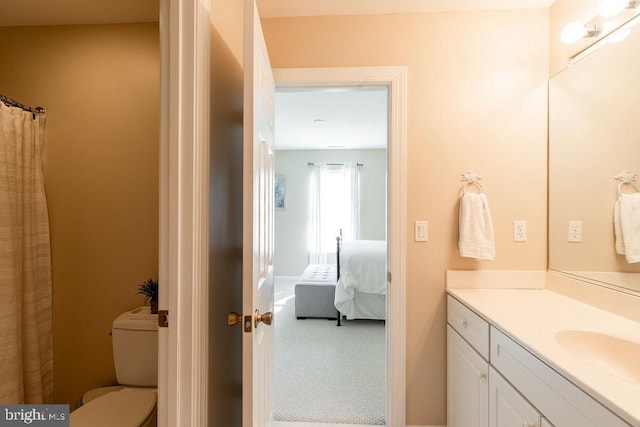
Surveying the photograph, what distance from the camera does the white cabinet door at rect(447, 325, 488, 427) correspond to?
1290 millimetres

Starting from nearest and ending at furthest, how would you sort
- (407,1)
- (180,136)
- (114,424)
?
1. (180,136)
2. (114,424)
3. (407,1)

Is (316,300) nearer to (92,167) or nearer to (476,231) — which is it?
(476,231)

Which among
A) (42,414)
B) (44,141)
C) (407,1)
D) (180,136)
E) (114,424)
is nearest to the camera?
(180,136)

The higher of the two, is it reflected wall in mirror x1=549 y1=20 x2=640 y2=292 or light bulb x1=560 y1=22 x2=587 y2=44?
light bulb x1=560 y1=22 x2=587 y2=44

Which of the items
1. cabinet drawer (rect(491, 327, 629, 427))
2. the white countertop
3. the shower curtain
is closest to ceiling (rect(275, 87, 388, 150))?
the shower curtain

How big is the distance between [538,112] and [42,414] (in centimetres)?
279

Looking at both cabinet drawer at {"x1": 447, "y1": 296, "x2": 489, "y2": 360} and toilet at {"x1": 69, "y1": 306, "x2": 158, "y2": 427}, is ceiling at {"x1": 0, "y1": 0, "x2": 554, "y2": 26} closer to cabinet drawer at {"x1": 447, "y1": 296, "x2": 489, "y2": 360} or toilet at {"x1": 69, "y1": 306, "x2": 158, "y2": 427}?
cabinet drawer at {"x1": 447, "y1": 296, "x2": 489, "y2": 360}

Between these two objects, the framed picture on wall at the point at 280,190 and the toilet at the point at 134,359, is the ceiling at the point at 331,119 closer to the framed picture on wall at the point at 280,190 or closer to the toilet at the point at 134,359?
the framed picture on wall at the point at 280,190

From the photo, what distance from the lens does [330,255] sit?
582 centimetres

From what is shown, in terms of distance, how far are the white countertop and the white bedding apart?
1.71m

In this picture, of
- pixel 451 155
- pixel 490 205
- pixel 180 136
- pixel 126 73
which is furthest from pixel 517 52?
pixel 126 73

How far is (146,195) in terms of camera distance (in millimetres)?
1885

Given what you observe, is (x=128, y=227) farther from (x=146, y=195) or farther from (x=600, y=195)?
(x=600, y=195)

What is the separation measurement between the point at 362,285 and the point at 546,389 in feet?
8.09
